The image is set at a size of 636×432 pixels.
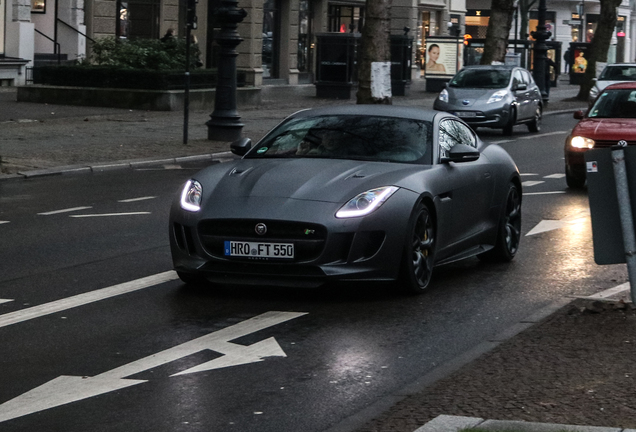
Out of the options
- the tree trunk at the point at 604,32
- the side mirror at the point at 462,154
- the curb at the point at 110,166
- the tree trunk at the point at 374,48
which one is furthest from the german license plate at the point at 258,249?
the tree trunk at the point at 604,32

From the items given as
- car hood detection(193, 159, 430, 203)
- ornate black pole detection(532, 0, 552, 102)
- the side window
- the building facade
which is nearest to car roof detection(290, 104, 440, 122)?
the side window

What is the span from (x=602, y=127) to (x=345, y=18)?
39611 mm

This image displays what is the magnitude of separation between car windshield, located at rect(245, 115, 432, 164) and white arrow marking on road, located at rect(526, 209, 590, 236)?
3.28m

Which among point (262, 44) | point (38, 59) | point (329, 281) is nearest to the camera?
point (329, 281)

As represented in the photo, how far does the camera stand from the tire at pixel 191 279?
357 inches

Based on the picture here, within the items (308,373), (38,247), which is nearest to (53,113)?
(38,247)

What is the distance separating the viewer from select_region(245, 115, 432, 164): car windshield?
9523mm

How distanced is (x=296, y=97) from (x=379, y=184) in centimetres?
3181

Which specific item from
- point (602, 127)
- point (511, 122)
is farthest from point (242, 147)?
point (511, 122)

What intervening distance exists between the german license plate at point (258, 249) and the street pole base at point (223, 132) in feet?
49.9

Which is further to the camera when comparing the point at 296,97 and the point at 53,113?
the point at 296,97

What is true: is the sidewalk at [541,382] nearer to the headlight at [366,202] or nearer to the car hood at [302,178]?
the headlight at [366,202]

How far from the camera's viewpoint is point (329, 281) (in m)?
8.56

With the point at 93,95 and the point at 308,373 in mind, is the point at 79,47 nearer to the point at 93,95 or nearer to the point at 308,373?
the point at 93,95
